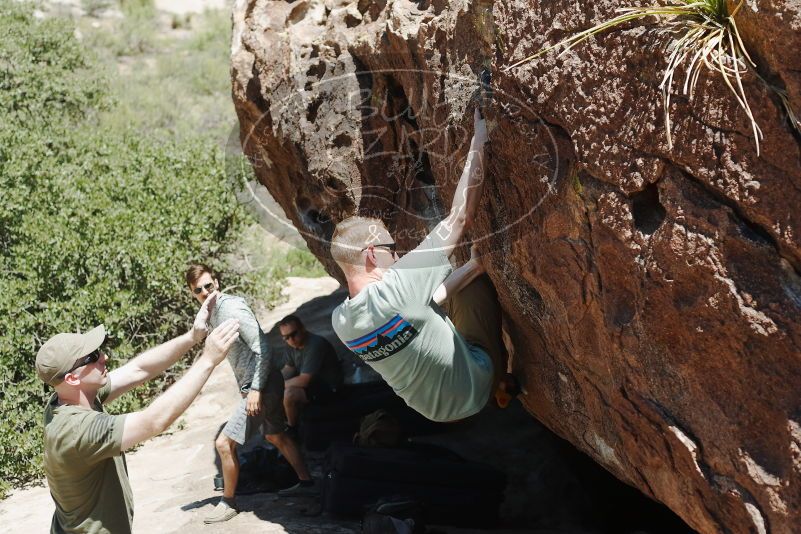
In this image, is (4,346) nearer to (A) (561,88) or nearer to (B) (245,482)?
(B) (245,482)

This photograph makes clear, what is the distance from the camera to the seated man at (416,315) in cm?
362

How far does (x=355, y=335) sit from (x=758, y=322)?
1.56 metres

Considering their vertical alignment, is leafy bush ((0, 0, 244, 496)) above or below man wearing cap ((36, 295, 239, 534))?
below

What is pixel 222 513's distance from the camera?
5738mm

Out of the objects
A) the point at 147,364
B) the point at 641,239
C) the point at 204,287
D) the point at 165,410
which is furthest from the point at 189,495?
the point at 641,239

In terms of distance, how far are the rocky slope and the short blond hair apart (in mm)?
577

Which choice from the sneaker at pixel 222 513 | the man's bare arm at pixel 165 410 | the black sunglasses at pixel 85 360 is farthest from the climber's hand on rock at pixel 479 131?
the sneaker at pixel 222 513

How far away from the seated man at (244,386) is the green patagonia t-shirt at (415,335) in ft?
6.37

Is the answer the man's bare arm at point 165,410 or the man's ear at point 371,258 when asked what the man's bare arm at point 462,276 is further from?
the man's bare arm at point 165,410

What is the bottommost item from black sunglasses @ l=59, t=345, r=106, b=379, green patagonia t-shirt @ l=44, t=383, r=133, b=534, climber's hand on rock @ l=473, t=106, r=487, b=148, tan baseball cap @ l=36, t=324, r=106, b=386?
green patagonia t-shirt @ l=44, t=383, r=133, b=534

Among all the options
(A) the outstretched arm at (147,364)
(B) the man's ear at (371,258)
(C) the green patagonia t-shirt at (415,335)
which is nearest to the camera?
(C) the green patagonia t-shirt at (415,335)

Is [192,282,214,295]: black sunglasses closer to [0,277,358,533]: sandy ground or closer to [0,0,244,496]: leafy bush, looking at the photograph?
[0,277,358,533]: sandy ground

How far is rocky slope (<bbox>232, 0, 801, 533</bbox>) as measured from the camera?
2.73 m

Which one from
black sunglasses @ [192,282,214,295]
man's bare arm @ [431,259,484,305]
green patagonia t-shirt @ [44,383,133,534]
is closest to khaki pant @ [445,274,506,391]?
man's bare arm @ [431,259,484,305]
